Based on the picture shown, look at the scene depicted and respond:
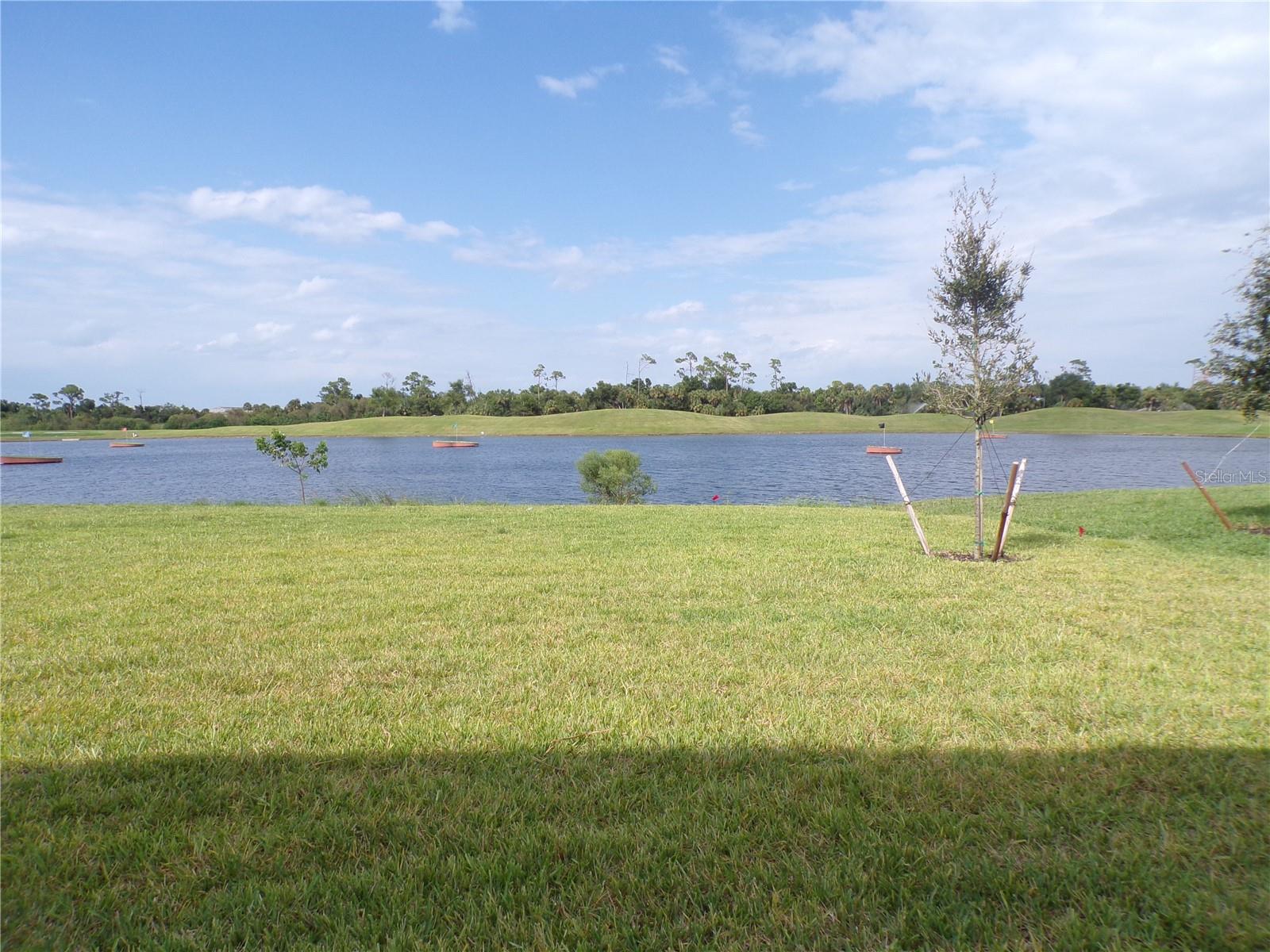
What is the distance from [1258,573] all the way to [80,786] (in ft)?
42.0

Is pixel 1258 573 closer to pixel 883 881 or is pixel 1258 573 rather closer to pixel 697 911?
pixel 883 881

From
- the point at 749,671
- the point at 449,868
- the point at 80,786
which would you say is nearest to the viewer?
the point at 449,868

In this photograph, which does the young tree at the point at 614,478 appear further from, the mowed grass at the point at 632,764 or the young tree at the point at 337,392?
the young tree at the point at 337,392

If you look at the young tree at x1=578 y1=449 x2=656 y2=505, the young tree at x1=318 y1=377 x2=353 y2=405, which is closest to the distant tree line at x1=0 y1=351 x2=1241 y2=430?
the young tree at x1=318 y1=377 x2=353 y2=405

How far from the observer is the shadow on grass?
2725mm

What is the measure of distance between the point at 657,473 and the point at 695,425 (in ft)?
233

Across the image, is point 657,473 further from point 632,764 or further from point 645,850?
point 645,850

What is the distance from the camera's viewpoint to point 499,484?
38.8m

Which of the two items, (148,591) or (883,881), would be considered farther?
(148,591)

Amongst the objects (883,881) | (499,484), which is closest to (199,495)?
(499,484)

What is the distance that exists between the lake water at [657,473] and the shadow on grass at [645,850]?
9.69 metres

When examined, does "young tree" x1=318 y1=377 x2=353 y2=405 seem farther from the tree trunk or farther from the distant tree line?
the tree trunk

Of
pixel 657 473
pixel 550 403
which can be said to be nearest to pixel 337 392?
pixel 550 403

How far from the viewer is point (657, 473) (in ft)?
145
